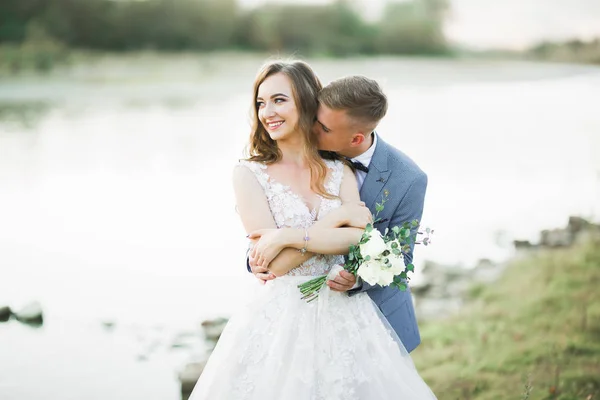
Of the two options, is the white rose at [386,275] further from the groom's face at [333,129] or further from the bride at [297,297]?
the groom's face at [333,129]

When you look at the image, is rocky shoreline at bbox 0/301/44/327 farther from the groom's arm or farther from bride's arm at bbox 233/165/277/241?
the groom's arm

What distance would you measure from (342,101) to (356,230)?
1.87 feet

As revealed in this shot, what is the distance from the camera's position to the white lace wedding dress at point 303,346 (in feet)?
7.53

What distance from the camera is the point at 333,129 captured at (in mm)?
2658

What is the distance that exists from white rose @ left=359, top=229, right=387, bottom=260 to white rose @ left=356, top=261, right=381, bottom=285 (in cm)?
3

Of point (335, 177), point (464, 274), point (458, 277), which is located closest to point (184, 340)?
point (458, 277)

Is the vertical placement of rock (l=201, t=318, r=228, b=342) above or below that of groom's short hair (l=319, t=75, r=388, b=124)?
below

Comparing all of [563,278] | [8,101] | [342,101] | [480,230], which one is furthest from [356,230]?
[8,101]

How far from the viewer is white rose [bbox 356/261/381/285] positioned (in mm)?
2191

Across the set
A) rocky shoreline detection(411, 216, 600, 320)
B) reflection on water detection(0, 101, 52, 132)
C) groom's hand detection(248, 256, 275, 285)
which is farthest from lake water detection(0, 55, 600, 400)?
groom's hand detection(248, 256, 275, 285)

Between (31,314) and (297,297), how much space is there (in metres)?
4.33

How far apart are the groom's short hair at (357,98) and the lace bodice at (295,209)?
0.36m

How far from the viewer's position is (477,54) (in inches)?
604

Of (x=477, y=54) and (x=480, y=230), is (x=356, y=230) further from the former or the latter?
(x=477, y=54)
